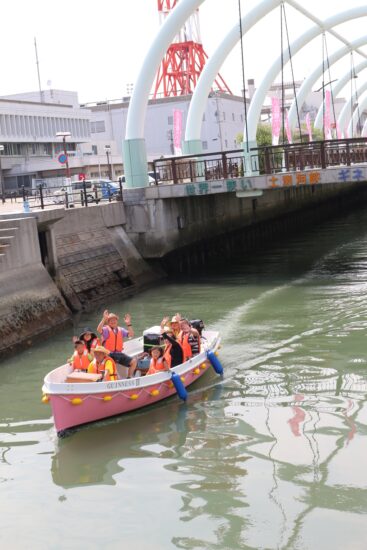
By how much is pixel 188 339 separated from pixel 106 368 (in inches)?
110

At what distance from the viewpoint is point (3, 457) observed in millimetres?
13273

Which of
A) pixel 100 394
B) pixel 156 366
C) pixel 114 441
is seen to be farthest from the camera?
pixel 156 366

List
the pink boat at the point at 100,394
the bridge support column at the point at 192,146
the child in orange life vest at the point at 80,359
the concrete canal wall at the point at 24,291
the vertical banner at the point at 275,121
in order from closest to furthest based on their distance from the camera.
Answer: the pink boat at the point at 100,394 < the child in orange life vest at the point at 80,359 < the concrete canal wall at the point at 24,291 < the bridge support column at the point at 192,146 < the vertical banner at the point at 275,121

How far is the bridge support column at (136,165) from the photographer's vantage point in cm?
3319

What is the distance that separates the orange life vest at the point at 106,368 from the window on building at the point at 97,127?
3263 inches

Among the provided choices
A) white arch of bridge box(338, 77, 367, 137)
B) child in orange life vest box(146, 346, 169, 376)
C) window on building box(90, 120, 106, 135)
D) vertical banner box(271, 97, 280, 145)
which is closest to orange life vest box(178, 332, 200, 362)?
child in orange life vest box(146, 346, 169, 376)

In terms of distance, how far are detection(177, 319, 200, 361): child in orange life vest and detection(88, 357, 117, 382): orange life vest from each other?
86.9 inches

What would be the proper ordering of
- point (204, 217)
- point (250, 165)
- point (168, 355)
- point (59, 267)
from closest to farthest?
point (168, 355) < point (59, 267) < point (250, 165) < point (204, 217)

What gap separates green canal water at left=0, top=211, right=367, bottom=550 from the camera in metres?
10.2

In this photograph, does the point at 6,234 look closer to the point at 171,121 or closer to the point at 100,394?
the point at 100,394

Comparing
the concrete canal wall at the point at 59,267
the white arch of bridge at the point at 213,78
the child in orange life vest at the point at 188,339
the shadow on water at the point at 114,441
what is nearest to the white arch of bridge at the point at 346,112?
the white arch of bridge at the point at 213,78

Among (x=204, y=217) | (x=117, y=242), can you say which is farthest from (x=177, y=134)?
(x=117, y=242)

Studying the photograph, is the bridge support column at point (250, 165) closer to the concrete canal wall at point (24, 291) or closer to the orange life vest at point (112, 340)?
the concrete canal wall at point (24, 291)

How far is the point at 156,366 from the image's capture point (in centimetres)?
1580
